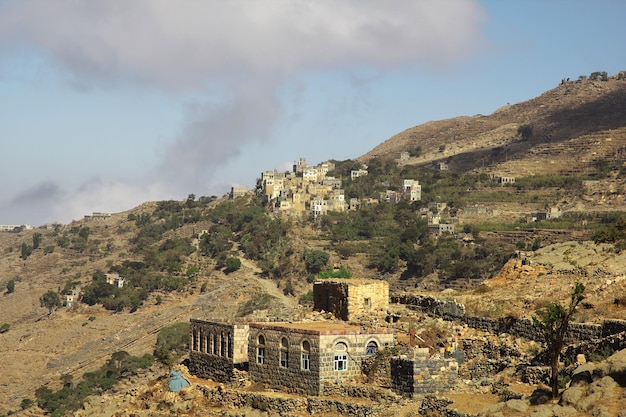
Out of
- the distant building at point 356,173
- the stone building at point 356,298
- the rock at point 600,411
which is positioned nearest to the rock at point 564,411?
the rock at point 600,411

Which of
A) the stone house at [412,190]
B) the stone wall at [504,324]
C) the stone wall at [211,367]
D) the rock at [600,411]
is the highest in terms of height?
the stone house at [412,190]

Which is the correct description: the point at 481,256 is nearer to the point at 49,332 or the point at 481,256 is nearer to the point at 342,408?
the point at 49,332

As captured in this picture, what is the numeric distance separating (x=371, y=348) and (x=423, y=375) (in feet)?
10.6

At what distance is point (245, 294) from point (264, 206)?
39093mm

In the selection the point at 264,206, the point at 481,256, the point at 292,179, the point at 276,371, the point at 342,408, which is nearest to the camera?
the point at 342,408

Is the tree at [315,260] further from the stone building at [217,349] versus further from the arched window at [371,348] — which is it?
the arched window at [371,348]

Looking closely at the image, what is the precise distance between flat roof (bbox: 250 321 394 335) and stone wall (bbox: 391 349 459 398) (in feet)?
8.12

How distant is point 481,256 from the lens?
105 m

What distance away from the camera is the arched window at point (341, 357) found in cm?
3162

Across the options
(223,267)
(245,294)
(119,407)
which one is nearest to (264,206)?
(223,267)

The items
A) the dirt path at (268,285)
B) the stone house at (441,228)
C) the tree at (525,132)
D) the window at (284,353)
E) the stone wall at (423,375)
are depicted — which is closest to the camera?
the stone wall at (423,375)

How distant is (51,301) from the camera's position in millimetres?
126875

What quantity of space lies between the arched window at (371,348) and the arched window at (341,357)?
0.71 m

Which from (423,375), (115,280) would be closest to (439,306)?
(423,375)
